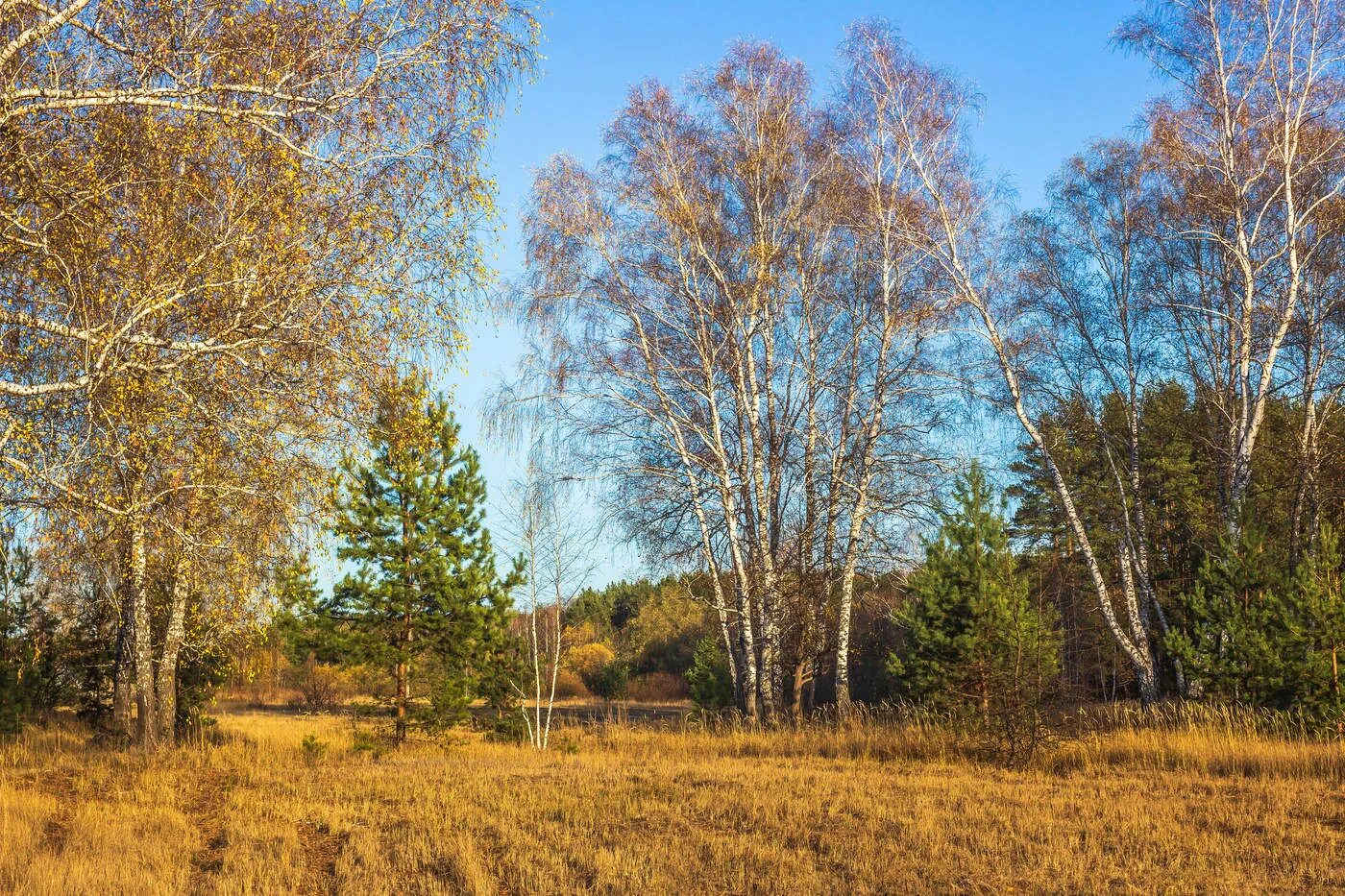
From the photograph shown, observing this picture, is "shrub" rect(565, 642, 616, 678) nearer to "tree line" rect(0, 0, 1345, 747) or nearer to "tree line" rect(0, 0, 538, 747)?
"tree line" rect(0, 0, 1345, 747)

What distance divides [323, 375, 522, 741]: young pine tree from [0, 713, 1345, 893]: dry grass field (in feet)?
19.2

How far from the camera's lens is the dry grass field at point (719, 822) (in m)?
6.12

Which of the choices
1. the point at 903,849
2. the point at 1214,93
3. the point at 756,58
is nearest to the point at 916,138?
the point at 756,58

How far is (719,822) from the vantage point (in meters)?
7.81

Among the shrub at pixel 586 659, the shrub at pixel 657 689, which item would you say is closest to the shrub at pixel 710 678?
the shrub at pixel 657 689

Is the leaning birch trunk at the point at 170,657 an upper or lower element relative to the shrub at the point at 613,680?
upper

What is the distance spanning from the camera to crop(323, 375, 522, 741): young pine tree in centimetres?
1817

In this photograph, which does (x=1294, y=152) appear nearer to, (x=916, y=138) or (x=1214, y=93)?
(x=1214, y=93)

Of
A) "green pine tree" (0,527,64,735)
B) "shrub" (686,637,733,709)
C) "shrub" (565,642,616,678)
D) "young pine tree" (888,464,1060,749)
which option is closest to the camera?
"green pine tree" (0,527,64,735)

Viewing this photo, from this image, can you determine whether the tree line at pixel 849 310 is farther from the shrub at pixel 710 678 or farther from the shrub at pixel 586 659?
the shrub at pixel 586 659

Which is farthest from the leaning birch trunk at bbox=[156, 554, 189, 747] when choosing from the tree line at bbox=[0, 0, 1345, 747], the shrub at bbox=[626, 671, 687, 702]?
the shrub at bbox=[626, 671, 687, 702]

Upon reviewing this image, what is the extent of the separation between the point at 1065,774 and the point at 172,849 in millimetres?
8047

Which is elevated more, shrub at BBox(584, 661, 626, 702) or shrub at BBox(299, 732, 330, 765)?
shrub at BBox(299, 732, 330, 765)

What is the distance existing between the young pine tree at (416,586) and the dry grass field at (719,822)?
230 inches
